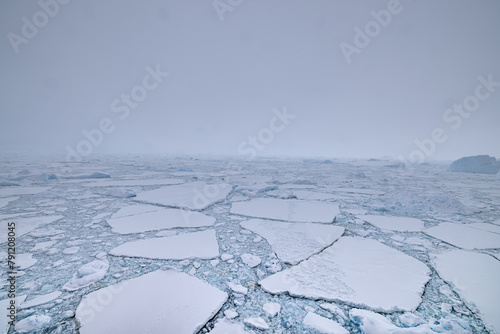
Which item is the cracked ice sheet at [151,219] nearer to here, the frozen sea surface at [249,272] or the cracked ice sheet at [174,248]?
the frozen sea surface at [249,272]

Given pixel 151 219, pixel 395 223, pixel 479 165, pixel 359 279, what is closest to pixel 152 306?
pixel 359 279

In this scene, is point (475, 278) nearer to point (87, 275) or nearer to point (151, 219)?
point (87, 275)

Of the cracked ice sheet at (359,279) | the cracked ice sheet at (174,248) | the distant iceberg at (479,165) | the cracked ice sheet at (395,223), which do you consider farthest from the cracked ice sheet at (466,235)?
the distant iceberg at (479,165)

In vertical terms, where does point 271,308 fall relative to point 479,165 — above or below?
below

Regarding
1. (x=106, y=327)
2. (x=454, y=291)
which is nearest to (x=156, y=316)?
(x=106, y=327)

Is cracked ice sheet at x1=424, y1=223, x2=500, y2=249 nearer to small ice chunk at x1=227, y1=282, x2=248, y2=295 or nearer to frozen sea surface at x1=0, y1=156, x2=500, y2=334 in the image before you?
frozen sea surface at x1=0, y1=156, x2=500, y2=334

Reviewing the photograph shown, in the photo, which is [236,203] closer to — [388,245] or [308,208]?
[308,208]

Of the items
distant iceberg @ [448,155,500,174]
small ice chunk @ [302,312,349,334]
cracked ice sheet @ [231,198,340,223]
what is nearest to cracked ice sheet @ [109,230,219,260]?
small ice chunk @ [302,312,349,334]
